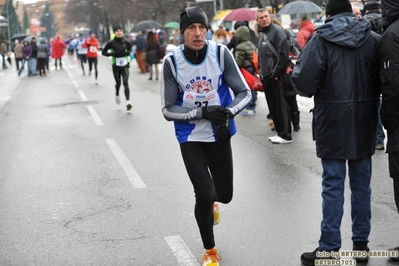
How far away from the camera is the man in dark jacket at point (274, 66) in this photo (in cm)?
1019

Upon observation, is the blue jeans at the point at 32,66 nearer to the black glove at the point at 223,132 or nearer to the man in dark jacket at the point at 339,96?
the black glove at the point at 223,132

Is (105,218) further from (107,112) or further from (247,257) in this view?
(107,112)

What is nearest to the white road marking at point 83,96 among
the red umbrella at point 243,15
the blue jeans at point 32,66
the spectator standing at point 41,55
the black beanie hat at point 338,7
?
the red umbrella at point 243,15

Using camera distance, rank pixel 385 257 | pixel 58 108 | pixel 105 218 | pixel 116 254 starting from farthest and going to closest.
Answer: pixel 58 108, pixel 105 218, pixel 116 254, pixel 385 257

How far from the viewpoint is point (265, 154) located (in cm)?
995

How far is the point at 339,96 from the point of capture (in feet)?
15.8

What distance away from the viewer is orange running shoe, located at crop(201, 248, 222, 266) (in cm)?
502

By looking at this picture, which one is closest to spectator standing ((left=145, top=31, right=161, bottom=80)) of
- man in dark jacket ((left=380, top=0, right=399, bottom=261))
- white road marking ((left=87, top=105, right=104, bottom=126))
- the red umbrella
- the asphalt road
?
the red umbrella

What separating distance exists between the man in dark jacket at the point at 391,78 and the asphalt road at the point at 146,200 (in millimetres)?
848

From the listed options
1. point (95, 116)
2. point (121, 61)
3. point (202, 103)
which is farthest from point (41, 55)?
point (202, 103)

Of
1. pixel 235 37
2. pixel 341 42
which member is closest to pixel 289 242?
pixel 341 42

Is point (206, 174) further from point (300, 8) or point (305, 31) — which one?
point (300, 8)

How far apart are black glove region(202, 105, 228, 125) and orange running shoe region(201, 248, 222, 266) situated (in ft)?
3.06

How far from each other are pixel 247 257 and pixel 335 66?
1582mm
